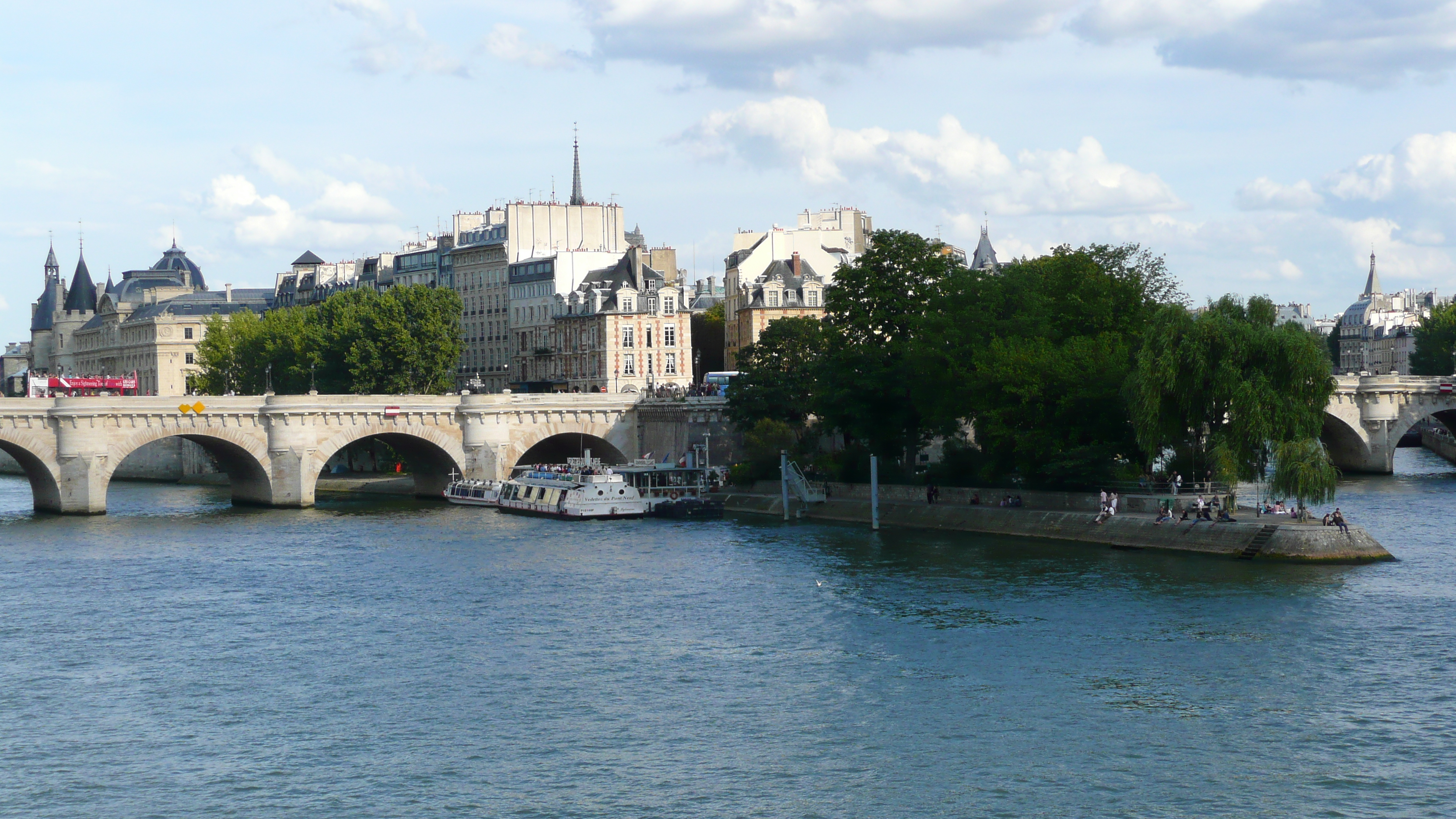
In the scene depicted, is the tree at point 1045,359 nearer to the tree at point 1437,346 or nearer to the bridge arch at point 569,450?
the bridge arch at point 569,450

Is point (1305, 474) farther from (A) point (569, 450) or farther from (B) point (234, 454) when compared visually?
(A) point (569, 450)

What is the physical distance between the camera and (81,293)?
188m

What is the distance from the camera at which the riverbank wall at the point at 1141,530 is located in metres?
54.0

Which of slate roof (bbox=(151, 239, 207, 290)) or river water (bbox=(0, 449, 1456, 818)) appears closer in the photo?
river water (bbox=(0, 449, 1456, 818))

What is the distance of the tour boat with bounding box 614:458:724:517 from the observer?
79875 mm

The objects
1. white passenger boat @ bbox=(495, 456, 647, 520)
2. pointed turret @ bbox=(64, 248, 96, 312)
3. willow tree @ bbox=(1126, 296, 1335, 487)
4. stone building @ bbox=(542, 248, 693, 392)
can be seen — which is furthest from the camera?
pointed turret @ bbox=(64, 248, 96, 312)

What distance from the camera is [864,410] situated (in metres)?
75.4

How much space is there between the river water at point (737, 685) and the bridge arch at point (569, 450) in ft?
115

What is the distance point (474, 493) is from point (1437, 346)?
9105 cm

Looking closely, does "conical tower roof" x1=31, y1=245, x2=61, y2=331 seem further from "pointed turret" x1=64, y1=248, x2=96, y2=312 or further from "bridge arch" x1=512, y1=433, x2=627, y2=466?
"bridge arch" x1=512, y1=433, x2=627, y2=466

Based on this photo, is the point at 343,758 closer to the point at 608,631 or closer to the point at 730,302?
the point at 608,631

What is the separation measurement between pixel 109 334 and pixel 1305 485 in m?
144

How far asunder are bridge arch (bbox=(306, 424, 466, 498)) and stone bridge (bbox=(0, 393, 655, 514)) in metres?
0.08

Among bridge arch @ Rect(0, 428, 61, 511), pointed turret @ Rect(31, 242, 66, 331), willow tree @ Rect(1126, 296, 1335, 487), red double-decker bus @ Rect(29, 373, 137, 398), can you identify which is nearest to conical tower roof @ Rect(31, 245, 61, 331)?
pointed turret @ Rect(31, 242, 66, 331)
